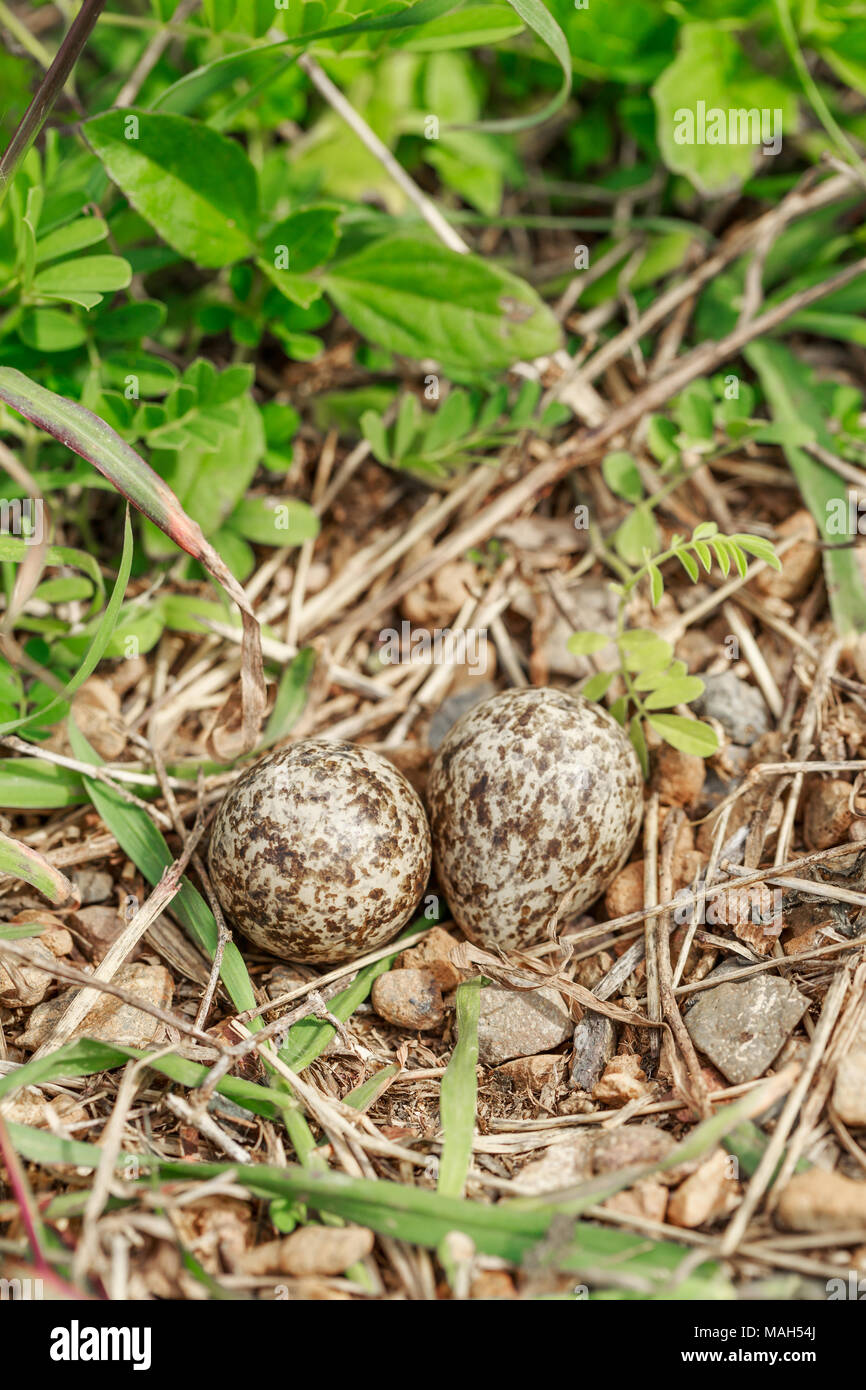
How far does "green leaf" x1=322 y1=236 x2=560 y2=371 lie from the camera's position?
255cm

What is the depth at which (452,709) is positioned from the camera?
8.91 ft

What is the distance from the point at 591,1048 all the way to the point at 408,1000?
16.0 inches

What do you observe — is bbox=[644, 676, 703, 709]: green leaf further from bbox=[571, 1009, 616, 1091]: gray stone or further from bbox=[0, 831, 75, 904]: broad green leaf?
bbox=[0, 831, 75, 904]: broad green leaf

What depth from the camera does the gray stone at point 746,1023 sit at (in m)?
1.95

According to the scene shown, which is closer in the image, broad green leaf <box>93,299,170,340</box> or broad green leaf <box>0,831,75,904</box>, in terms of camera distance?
broad green leaf <box>0,831,75,904</box>

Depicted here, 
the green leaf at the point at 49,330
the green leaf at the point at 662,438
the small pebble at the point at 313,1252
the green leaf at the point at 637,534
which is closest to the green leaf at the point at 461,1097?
the small pebble at the point at 313,1252

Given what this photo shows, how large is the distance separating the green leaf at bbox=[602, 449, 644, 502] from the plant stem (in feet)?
5.11

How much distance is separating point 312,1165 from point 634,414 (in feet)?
6.89

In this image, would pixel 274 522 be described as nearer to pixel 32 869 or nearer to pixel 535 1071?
pixel 32 869

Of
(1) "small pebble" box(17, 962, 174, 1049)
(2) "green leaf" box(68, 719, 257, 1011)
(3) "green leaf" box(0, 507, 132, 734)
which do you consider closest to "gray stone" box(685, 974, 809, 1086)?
(2) "green leaf" box(68, 719, 257, 1011)

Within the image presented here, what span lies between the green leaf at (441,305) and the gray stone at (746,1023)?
1607 millimetres

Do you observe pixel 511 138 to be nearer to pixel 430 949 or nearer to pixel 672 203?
pixel 672 203

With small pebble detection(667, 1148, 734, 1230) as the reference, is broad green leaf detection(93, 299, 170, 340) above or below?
above

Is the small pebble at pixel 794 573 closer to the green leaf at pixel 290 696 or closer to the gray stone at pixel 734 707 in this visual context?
the gray stone at pixel 734 707
